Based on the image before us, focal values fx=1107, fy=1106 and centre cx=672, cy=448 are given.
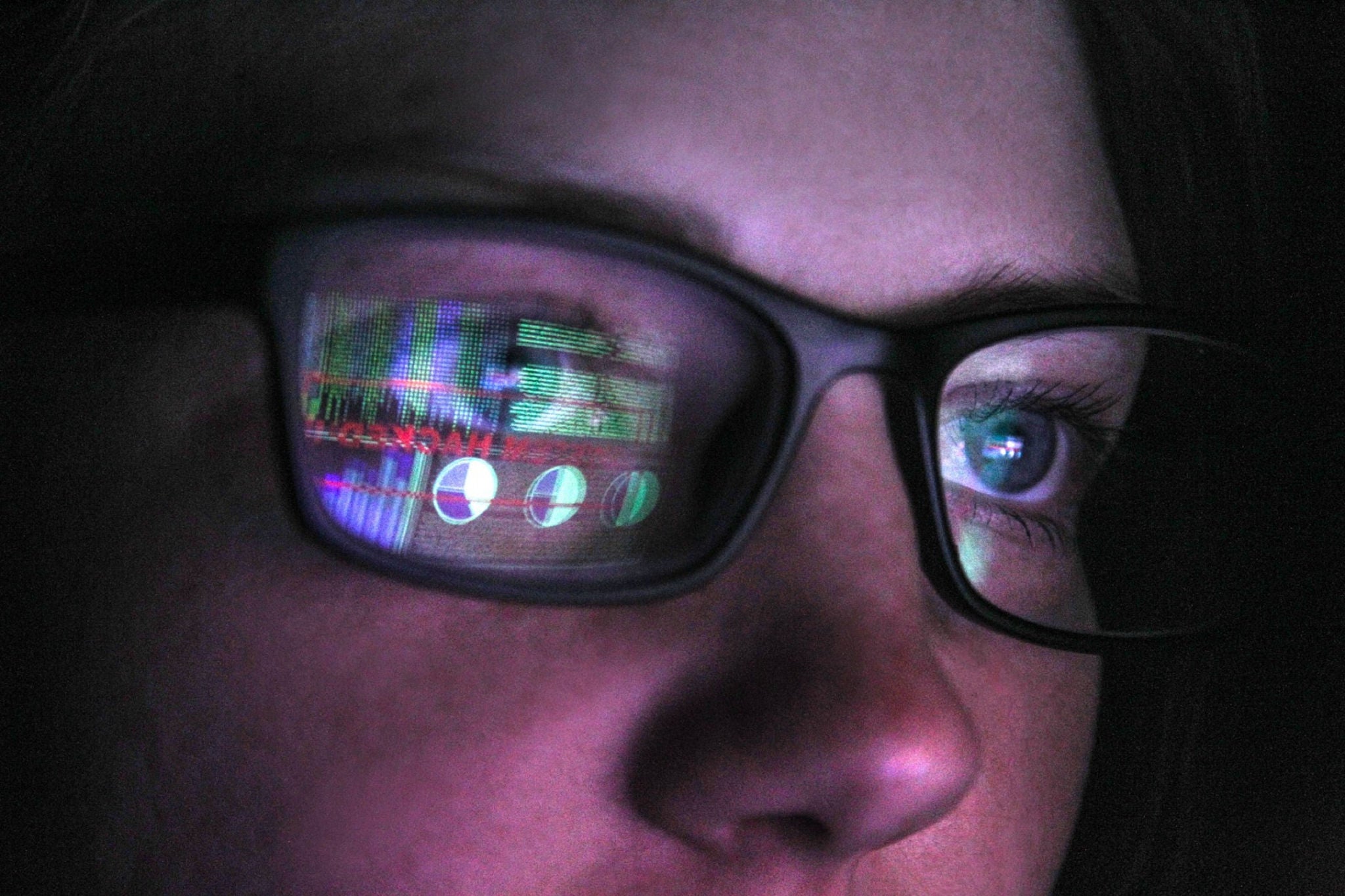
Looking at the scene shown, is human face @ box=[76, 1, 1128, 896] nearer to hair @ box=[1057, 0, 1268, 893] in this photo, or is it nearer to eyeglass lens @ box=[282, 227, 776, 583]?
eyeglass lens @ box=[282, 227, 776, 583]

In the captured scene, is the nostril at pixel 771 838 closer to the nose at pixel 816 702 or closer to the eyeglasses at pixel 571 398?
the nose at pixel 816 702

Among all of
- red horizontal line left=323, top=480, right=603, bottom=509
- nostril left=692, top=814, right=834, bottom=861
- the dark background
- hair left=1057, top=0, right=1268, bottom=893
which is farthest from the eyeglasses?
the dark background

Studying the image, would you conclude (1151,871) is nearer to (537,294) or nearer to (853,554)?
(853,554)

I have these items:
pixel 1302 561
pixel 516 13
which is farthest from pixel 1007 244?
pixel 1302 561

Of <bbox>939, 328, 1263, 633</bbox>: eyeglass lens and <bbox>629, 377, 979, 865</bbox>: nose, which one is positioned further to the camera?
<bbox>939, 328, 1263, 633</bbox>: eyeglass lens

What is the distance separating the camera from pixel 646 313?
629mm

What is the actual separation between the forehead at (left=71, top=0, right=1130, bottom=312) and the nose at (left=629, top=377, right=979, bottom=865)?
0.11m

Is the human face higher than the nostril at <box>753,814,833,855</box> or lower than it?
higher

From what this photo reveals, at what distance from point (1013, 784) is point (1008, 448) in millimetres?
239

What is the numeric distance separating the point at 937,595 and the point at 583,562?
10.0 inches

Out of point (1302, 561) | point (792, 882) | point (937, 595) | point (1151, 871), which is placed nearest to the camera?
point (792, 882)

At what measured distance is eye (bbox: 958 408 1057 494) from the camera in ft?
2.58

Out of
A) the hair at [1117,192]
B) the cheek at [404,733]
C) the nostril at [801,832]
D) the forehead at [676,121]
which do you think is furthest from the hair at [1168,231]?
the cheek at [404,733]

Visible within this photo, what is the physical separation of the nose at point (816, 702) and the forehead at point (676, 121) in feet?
0.35
